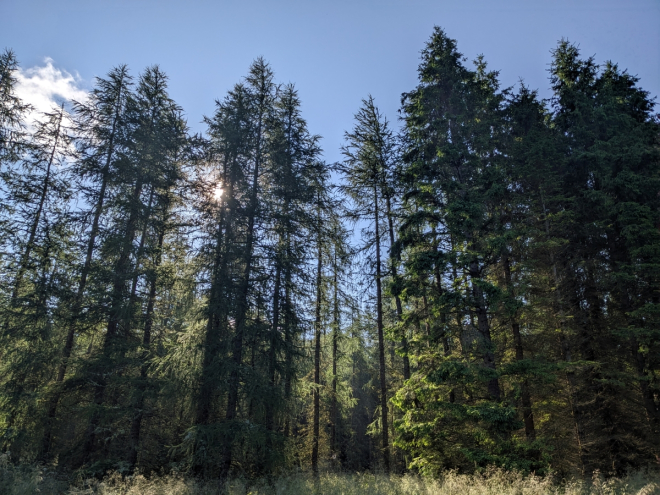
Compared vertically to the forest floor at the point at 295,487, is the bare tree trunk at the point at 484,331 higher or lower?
higher

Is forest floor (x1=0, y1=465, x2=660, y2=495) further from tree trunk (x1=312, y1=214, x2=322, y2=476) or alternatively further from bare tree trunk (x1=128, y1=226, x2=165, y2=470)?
tree trunk (x1=312, y1=214, x2=322, y2=476)

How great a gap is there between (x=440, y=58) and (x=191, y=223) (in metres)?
12.4

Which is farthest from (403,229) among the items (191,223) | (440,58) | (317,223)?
(191,223)

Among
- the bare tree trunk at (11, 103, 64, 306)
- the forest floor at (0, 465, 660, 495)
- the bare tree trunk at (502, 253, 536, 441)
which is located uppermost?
the bare tree trunk at (11, 103, 64, 306)

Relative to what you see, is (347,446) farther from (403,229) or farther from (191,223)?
(191,223)

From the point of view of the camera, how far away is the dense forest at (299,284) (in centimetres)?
1089

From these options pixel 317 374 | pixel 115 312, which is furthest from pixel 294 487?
pixel 317 374

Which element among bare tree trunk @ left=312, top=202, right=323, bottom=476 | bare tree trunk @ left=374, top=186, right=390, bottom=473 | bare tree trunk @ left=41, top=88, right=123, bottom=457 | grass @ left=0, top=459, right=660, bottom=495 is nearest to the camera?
grass @ left=0, top=459, right=660, bottom=495

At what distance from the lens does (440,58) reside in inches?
576

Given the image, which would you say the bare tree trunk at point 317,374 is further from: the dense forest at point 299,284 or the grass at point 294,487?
the grass at point 294,487

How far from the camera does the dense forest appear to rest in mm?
10891

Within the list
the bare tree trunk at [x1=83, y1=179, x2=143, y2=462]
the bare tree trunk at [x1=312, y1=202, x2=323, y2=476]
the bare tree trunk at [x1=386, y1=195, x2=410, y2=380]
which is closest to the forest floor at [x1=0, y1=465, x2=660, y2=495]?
the bare tree trunk at [x1=83, y1=179, x2=143, y2=462]

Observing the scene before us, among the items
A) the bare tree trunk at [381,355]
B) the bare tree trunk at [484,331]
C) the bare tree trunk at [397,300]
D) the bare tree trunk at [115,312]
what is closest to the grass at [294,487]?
the bare tree trunk at [115,312]

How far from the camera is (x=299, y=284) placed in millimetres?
13305
